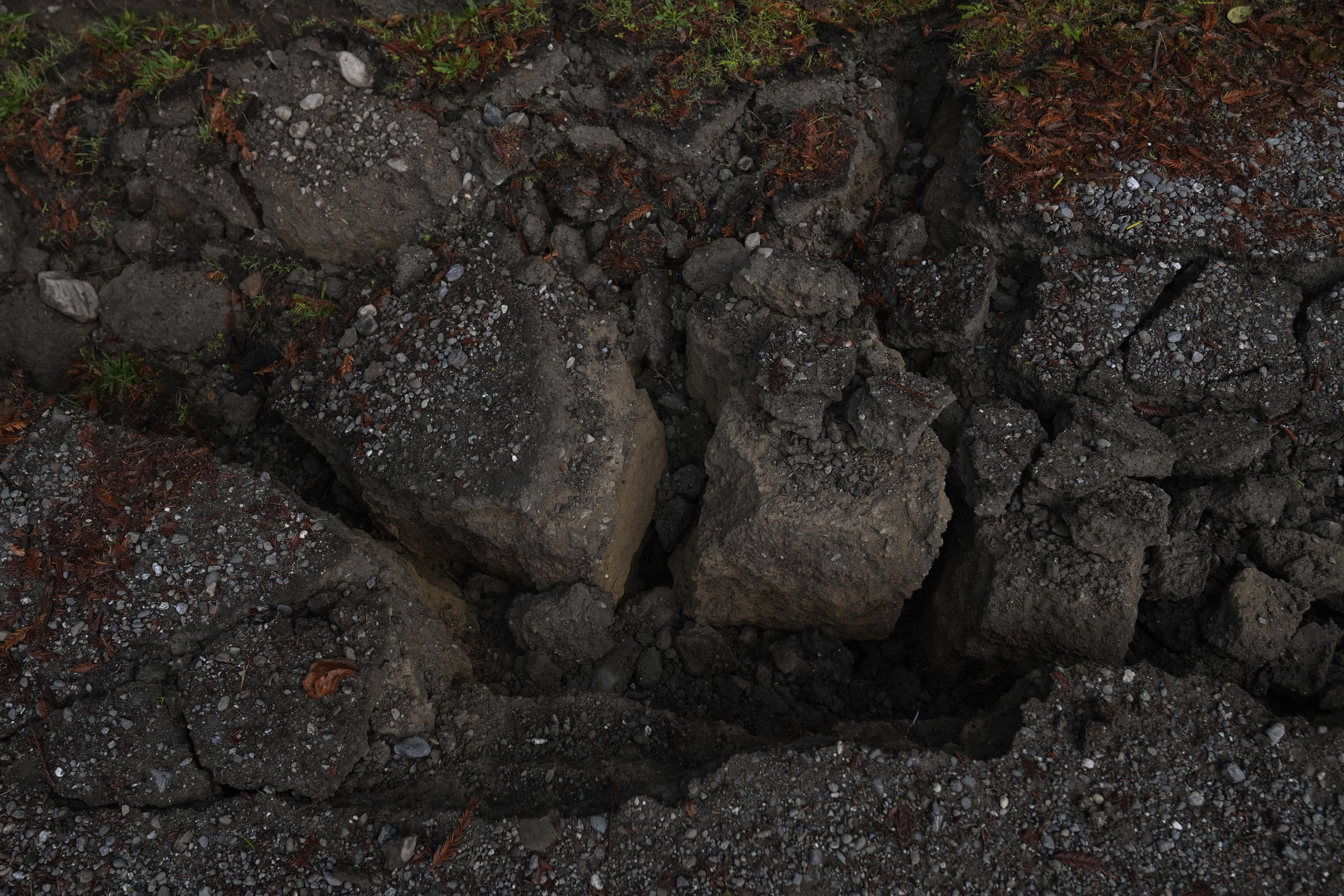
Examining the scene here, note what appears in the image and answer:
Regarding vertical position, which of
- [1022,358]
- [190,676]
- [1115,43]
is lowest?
[190,676]

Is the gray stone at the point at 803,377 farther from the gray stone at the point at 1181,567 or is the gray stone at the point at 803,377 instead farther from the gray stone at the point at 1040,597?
the gray stone at the point at 1181,567

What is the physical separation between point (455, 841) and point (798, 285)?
254 cm

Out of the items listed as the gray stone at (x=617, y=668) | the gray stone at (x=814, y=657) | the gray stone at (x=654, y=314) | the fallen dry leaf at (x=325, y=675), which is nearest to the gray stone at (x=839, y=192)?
the gray stone at (x=654, y=314)

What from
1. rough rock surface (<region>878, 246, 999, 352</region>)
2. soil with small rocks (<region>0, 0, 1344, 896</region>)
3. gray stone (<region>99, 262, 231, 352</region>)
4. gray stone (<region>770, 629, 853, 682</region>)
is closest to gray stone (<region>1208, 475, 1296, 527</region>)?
soil with small rocks (<region>0, 0, 1344, 896</region>)

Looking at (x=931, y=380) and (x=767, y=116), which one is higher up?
(x=767, y=116)

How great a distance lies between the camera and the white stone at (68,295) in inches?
157

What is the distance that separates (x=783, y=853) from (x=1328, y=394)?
2801mm

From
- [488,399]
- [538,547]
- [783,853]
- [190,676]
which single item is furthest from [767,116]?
[190,676]

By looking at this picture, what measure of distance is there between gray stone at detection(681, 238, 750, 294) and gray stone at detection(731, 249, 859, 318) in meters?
0.13

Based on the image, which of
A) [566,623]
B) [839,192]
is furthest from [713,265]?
[566,623]

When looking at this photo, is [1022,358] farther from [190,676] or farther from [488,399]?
[190,676]

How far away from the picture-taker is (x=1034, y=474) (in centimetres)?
333

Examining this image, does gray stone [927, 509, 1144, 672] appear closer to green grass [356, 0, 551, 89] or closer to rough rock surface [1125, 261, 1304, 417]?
rough rock surface [1125, 261, 1304, 417]

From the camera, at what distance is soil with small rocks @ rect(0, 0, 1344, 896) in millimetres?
2836
